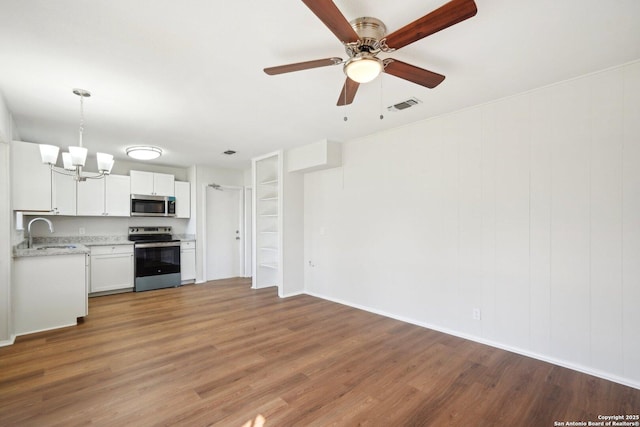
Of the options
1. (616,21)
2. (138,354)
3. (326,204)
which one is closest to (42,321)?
(138,354)

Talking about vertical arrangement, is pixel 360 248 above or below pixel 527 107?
below

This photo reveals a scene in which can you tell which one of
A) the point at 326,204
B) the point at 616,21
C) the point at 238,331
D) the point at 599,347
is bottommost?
the point at 238,331

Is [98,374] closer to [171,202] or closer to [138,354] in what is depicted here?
[138,354]

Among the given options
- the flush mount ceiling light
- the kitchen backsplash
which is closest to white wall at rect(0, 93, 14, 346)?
the flush mount ceiling light

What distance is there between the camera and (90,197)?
512 cm

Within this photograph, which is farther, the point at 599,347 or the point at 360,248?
the point at 360,248

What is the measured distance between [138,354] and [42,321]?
1.64 metres

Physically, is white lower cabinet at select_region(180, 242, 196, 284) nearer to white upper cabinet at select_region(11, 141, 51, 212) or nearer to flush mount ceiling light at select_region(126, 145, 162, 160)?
flush mount ceiling light at select_region(126, 145, 162, 160)

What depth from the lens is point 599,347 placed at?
7.95 feet

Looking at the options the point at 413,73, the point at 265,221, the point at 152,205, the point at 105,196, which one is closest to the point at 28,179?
the point at 105,196

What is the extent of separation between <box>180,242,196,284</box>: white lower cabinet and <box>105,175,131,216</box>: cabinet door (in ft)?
3.99

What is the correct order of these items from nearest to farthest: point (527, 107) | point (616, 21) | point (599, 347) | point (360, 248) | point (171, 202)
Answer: point (616, 21)
point (599, 347)
point (527, 107)
point (360, 248)
point (171, 202)

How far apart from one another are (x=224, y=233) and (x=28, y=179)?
3.50 metres

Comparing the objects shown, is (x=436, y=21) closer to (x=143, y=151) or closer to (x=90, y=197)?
(x=143, y=151)
